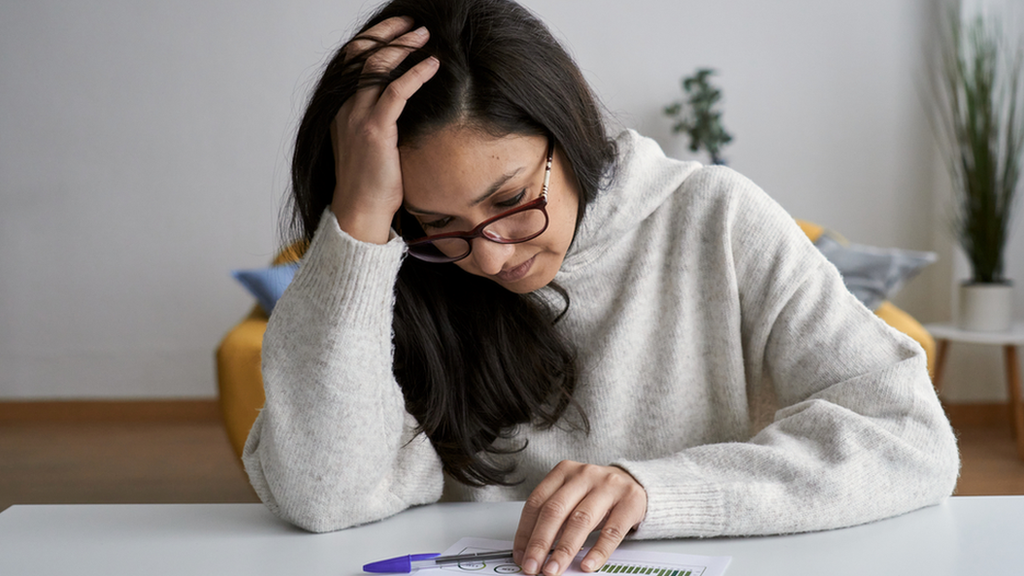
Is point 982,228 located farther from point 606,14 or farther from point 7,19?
point 7,19

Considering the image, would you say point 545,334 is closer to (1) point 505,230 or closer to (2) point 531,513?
(1) point 505,230

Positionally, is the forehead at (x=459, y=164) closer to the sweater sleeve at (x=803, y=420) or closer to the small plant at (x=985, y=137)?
the sweater sleeve at (x=803, y=420)

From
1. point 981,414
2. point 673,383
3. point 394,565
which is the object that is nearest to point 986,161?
point 981,414

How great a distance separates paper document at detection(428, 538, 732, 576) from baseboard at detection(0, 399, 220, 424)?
3.51 m

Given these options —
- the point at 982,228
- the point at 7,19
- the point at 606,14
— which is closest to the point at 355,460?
the point at 982,228

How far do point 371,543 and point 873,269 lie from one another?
224cm

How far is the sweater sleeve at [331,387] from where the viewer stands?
89cm

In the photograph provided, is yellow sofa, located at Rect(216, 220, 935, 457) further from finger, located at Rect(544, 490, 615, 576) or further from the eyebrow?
finger, located at Rect(544, 490, 615, 576)

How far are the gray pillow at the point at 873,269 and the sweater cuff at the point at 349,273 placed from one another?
2.02 m

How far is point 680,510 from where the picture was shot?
78 cm

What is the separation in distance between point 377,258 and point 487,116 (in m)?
0.19

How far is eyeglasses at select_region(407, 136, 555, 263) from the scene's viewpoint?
3.02 feet

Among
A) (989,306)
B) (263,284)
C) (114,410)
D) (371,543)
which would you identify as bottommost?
(114,410)

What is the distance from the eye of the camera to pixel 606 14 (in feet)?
12.2
